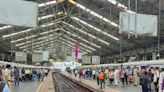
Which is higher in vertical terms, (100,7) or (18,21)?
(100,7)

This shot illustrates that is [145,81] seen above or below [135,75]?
above

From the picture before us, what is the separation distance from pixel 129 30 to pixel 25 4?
6900mm

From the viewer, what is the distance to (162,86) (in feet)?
56.1

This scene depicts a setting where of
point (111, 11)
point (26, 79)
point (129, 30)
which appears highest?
point (111, 11)

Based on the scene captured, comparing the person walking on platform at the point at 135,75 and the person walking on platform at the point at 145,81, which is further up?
the person walking on platform at the point at 145,81

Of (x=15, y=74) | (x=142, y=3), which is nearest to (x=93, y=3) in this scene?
(x=142, y=3)

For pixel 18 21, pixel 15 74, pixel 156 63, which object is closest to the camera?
pixel 18 21

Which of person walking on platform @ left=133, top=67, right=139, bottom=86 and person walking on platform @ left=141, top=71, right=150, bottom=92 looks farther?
person walking on platform @ left=133, top=67, right=139, bottom=86

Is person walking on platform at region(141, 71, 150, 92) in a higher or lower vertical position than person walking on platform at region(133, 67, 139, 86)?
higher

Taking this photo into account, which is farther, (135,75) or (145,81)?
(135,75)

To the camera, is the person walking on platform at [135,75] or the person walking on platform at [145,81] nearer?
the person walking on platform at [145,81]

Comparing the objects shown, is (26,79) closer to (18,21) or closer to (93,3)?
(93,3)

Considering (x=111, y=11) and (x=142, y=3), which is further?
(x=111, y=11)

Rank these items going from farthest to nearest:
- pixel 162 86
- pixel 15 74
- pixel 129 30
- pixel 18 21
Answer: pixel 15 74 < pixel 129 30 < pixel 18 21 < pixel 162 86
